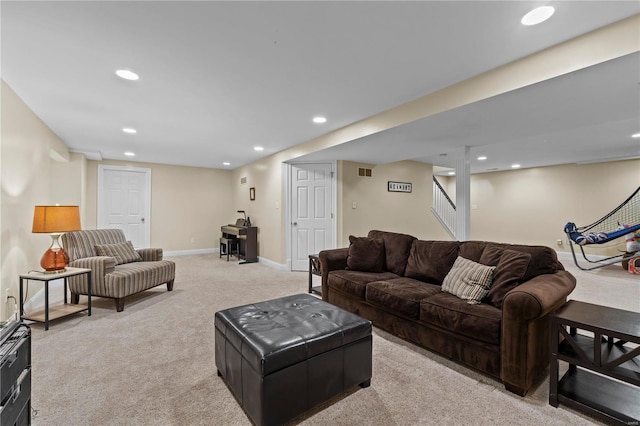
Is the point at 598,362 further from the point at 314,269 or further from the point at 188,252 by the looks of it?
the point at 188,252

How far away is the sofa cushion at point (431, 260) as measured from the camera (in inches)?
107

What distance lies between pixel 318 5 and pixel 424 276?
2412mm

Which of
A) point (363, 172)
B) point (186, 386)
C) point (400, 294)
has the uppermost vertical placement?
point (363, 172)

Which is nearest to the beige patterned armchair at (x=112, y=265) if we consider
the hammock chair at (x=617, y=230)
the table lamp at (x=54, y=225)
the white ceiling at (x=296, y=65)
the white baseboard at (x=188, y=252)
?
the table lamp at (x=54, y=225)

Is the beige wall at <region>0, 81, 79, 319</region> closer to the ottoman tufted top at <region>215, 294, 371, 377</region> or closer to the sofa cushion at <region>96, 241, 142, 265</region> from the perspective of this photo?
the sofa cushion at <region>96, 241, 142, 265</region>

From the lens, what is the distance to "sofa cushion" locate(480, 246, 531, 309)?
6.88 feet

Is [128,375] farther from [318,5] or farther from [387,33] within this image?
[387,33]

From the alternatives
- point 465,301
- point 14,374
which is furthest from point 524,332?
point 14,374

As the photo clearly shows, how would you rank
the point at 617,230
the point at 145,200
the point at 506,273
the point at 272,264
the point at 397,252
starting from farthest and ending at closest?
the point at 145,200
the point at 272,264
the point at 617,230
the point at 397,252
the point at 506,273

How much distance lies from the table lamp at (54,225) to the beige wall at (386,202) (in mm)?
3758

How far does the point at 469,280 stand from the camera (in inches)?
89.5

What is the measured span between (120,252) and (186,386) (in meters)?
2.74

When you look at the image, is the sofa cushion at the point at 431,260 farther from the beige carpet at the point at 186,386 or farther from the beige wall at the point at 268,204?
the beige wall at the point at 268,204

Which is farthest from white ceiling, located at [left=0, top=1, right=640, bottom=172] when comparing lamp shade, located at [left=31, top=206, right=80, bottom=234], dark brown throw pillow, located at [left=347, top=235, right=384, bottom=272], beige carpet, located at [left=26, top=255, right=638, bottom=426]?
beige carpet, located at [left=26, top=255, right=638, bottom=426]
